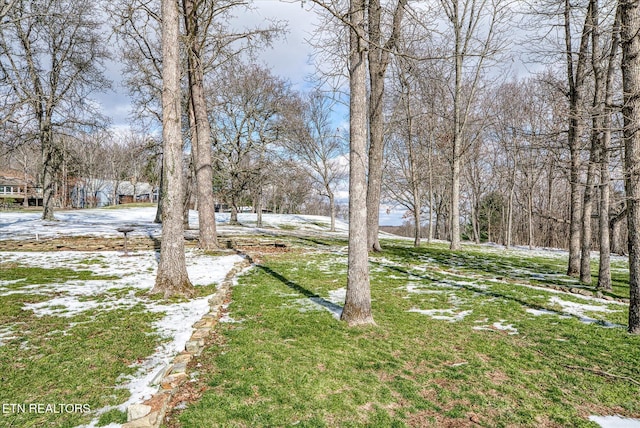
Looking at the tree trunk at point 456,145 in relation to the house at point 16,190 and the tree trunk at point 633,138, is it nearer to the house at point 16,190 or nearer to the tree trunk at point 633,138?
the tree trunk at point 633,138

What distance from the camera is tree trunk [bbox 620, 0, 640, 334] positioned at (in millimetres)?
4605

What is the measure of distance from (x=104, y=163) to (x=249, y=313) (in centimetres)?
5078

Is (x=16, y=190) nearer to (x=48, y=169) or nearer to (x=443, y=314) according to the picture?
(x=48, y=169)

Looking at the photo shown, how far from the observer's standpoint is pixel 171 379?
10.5 ft

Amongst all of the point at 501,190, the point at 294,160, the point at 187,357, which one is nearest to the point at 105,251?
the point at 187,357

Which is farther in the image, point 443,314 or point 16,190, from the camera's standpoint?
point 16,190

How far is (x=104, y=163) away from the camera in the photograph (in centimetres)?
4562

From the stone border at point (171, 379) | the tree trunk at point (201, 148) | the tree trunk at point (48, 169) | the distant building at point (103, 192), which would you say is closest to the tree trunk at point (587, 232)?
the stone border at point (171, 379)

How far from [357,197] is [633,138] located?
4.12 metres

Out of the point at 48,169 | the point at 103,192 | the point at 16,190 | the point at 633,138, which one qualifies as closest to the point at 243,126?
the point at 48,169

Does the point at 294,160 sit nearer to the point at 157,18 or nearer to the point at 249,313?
the point at 157,18

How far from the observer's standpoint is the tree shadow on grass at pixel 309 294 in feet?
18.5

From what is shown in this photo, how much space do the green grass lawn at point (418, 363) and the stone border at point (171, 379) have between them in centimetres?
16

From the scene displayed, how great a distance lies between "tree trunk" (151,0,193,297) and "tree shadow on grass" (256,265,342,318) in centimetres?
218
